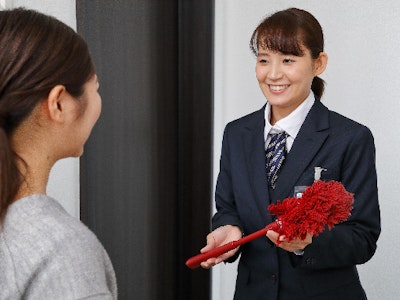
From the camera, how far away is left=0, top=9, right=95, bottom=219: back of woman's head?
67cm

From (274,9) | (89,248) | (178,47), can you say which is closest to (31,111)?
(89,248)

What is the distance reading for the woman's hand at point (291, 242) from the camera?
41.8 inches

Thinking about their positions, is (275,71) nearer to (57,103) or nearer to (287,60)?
(287,60)

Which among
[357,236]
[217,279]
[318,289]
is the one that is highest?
[357,236]

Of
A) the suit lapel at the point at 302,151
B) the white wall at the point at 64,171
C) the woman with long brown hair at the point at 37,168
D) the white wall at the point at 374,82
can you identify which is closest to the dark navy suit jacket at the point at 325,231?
the suit lapel at the point at 302,151

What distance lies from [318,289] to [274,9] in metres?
1.24

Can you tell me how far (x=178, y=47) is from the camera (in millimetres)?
2123

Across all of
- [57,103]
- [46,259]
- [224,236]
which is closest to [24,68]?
[57,103]

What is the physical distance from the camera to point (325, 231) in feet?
3.94

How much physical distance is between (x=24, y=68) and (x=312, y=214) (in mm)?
614

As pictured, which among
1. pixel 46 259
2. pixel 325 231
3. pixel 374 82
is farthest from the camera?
pixel 374 82

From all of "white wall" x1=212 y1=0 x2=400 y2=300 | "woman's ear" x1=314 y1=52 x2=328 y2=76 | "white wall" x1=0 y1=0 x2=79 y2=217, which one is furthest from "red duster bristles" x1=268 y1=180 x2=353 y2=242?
"white wall" x1=212 y1=0 x2=400 y2=300

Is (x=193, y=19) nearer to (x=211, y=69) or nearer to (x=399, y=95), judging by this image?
(x=211, y=69)

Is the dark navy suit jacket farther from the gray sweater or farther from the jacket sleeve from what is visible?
the gray sweater
